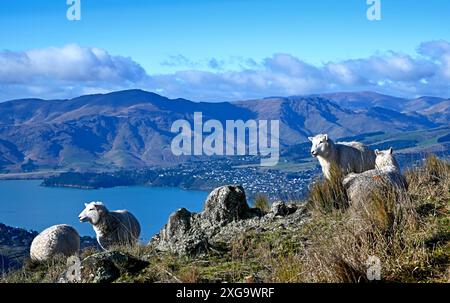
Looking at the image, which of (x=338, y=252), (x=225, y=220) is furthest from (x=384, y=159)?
(x=338, y=252)

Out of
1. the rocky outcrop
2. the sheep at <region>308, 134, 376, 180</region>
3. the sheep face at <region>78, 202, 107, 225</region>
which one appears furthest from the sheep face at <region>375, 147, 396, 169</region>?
the sheep face at <region>78, 202, 107, 225</region>

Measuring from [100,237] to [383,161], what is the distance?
8657 millimetres

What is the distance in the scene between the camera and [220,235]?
449 inches

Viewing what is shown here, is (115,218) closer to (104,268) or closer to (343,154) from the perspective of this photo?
(343,154)

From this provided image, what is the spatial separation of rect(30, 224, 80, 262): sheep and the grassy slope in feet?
22.4

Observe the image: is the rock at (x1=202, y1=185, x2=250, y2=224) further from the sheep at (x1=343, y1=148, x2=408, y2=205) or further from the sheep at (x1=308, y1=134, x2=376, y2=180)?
the sheep at (x1=308, y1=134, x2=376, y2=180)

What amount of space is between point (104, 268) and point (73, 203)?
14770 centimetres

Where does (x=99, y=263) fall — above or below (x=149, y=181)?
above

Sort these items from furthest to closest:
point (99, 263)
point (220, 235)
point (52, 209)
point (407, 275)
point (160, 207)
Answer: point (52, 209) < point (160, 207) < point (220, 235) < point (99, 263) < point (407, 275)

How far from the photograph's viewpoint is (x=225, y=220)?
12195 millimetres

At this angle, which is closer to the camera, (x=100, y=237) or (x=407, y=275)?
(x=407, y=275)

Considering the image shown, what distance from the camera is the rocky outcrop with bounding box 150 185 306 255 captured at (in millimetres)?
11281
